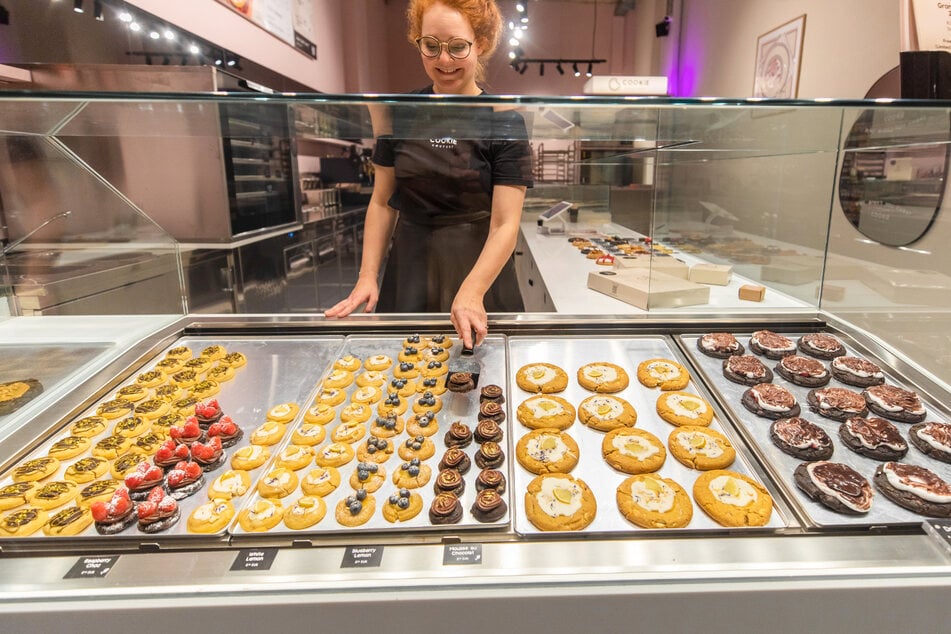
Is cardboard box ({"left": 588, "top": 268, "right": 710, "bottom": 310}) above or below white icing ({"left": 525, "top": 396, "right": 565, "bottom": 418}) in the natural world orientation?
above

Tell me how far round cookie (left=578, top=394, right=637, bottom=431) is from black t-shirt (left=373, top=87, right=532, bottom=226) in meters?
0.69

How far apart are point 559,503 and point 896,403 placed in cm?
88

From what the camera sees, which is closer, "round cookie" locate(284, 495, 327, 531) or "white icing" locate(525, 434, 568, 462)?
"round cookie" locate(284, 495, 327, 531)

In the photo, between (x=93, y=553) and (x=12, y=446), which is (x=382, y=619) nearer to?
(x=93, y=553)

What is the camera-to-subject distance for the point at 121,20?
300 cm

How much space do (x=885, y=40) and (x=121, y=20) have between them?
454 centimetres

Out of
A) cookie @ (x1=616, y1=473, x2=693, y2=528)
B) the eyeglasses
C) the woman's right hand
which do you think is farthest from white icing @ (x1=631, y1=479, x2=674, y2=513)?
the eyeglasses

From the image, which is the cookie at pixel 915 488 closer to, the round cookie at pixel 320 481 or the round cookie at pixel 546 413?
the round cookie at pixel 546 413

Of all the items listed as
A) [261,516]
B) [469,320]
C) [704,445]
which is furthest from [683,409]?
[261,516]

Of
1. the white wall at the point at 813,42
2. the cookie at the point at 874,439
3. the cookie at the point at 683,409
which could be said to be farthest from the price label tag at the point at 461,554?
the white wall at the point at 813,42

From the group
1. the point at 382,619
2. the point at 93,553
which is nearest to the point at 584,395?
the point at 382,619

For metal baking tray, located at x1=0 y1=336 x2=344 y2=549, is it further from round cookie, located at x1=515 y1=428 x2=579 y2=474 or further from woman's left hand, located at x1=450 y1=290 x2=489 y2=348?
round cookie, located at x1=515 y1=428 x2=579 y2=474

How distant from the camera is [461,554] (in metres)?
0.83

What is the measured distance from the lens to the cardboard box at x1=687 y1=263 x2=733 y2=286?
7.69 ft
